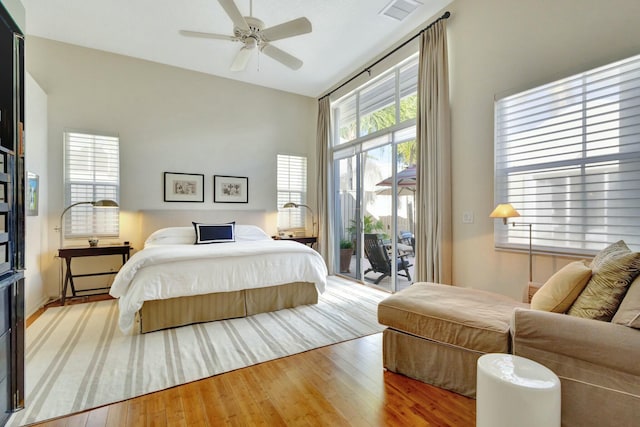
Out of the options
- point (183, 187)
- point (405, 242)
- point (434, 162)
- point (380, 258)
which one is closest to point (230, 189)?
point (183, 187)

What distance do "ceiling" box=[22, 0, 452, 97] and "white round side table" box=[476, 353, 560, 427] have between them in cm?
370

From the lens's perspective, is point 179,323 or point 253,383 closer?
point 253,383

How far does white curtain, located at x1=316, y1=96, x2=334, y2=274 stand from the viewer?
18.4 ft

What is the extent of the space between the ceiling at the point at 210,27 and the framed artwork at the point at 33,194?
1.97m

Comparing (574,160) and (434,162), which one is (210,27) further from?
(574,160)

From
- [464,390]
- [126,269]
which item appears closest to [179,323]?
[126,269]

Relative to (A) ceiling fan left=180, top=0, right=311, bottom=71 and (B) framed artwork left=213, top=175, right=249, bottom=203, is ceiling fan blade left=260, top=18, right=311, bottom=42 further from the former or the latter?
(B) framed artwork left=213, top=175, right=249, bottom=203

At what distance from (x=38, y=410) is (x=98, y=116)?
4020 millimetres

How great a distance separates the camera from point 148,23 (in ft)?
12.3

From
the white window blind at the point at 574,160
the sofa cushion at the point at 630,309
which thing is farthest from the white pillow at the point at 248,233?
the sofa cushion at the point at 630,309

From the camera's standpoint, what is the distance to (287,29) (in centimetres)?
287

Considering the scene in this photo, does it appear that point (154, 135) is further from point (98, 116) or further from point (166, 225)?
point (166, 225)

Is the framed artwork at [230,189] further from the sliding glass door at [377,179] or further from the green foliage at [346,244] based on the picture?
the green foliage at [346,244]

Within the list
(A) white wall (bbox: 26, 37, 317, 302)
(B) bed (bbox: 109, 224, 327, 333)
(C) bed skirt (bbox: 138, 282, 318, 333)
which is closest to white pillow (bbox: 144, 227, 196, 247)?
(A) white wall (bbox: 26, 37, 317, 302)
